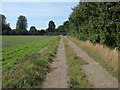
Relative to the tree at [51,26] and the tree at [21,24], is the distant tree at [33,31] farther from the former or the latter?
the tree at [51,26]

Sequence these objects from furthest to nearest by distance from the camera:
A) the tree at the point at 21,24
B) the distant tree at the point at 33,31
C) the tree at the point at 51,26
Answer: the tree at the point at 51,26, the tree at the point at 21,24, the distant tree at the point at 33,31

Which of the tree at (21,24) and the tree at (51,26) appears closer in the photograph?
the tree at (21,24)

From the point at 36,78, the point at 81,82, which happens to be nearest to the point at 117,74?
the point at 81,82

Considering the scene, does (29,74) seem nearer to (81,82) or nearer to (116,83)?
(81,82)

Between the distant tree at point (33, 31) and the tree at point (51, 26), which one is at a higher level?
the tree at point (51, 26)

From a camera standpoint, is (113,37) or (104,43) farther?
(104,43)

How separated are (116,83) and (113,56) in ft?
13.2

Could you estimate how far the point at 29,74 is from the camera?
30.0 ft

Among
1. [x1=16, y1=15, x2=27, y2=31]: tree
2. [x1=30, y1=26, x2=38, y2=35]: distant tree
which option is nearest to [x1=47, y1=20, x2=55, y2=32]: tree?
[x1=30, y1=26, x2=38, y2=35]: distant tree

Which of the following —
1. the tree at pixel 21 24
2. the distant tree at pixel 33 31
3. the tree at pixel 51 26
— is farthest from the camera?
the tree at pixel 51 26

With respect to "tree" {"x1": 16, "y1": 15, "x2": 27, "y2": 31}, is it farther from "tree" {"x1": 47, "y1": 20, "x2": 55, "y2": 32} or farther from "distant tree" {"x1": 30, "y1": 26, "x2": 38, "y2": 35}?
"tree" {"x1": 47, "y1": 20, "x2": 55, "y2": 32}

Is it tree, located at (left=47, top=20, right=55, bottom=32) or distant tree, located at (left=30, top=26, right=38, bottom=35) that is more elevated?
tree, located at (left=47, top=20, right=55, bottom=32)

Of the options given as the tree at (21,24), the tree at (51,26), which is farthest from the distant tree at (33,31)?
the tree at (51,26)

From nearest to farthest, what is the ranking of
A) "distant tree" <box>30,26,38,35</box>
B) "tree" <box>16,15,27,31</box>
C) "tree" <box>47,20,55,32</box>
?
"distant tree" <box>30,26,38,35</box>
"tree" <box>16,15,27,31</box>
"tree" <box>47,20,55,32</box>
